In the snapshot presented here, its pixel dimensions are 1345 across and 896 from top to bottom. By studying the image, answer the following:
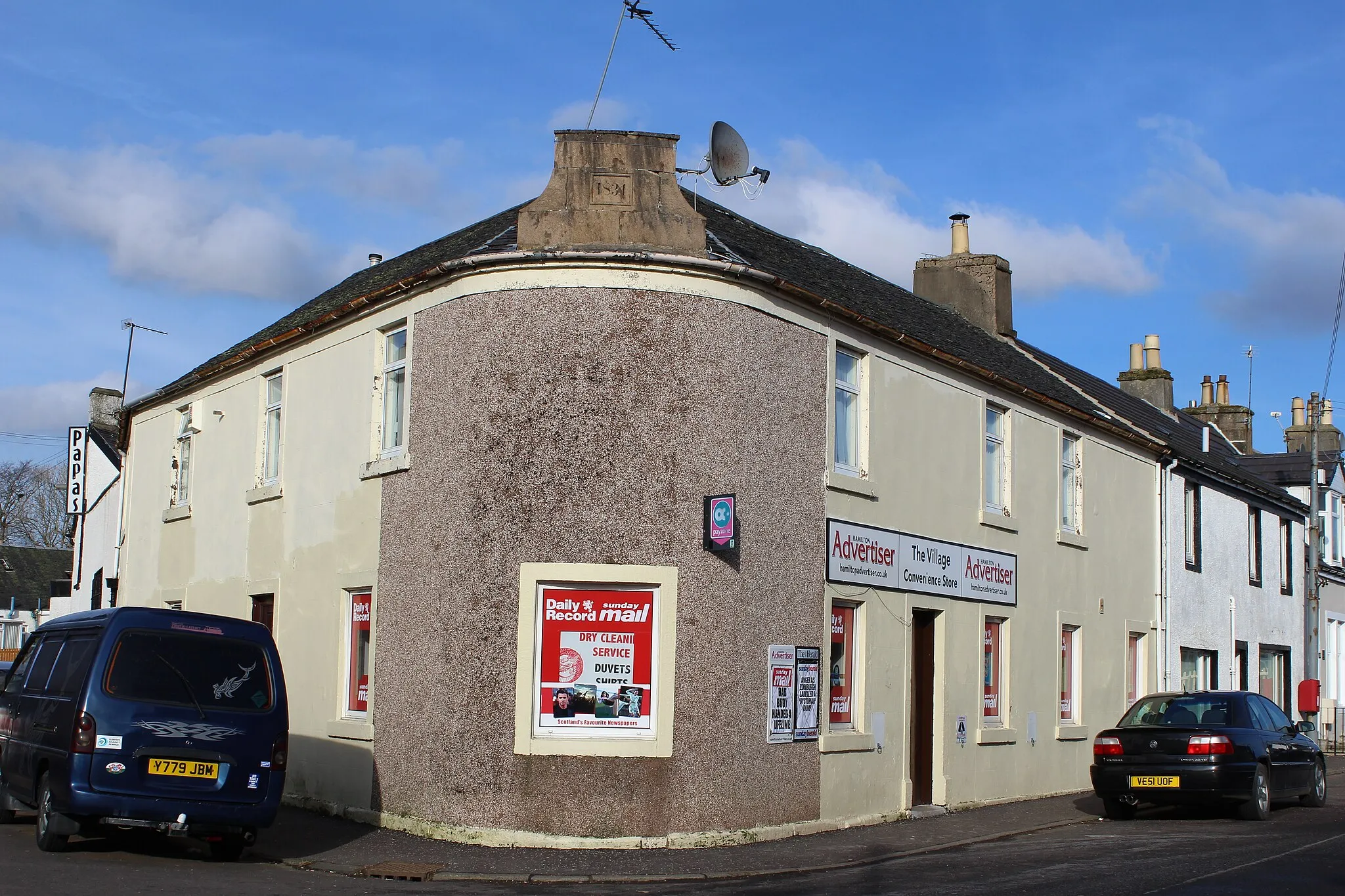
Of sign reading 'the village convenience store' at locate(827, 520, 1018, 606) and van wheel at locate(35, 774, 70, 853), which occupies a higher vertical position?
sign reading 'the village convenience store' at locate(827, 520, 1018, 606)

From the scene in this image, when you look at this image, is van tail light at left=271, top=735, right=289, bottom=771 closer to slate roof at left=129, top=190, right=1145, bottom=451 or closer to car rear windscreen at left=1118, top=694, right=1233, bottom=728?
slate roof at left=129, top=190, right=1145, bottom=451

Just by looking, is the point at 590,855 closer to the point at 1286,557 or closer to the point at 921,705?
the point at 921,705

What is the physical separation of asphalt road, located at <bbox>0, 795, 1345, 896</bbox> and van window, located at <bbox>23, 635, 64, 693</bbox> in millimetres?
1411

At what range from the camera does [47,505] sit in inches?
2625

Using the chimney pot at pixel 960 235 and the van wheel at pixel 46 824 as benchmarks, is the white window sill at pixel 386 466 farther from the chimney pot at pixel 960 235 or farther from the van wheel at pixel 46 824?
the chimney pot at pixel 960 235

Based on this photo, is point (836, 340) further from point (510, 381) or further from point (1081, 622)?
point (1081, 622)

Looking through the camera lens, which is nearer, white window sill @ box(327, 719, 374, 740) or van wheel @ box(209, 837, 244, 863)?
van wheel @ box(209, 837, 244, 863)

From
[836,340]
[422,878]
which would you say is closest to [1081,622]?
[836,340]

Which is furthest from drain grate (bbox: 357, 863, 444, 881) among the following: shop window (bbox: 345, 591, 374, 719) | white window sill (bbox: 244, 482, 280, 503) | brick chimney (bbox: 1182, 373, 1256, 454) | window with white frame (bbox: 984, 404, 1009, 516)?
brick chimney (bbox: 1182, 373, 1256, 454)

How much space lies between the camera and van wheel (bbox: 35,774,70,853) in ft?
38.8

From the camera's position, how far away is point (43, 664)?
13.0 metres

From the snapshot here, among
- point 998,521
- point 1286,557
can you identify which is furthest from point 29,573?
point 998,521

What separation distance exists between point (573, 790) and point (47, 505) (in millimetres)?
60692

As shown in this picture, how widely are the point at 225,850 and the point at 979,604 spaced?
10401 mm
